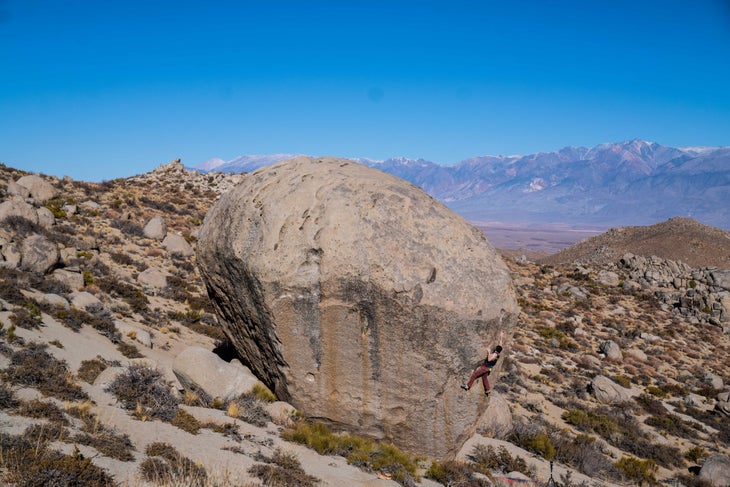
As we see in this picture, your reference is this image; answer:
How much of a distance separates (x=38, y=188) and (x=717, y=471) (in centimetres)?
3360

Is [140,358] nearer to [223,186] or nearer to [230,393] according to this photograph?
[230,393]

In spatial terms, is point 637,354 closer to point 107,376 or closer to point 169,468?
point 169,468

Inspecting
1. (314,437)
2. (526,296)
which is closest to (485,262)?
(314,437)

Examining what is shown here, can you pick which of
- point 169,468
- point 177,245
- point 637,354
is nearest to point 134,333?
point 169,468

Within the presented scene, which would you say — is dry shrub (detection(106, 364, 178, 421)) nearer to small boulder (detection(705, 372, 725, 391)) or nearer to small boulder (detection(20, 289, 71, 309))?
small boulder (detection(20, 289, 71, 309))

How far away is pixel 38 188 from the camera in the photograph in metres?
26.5

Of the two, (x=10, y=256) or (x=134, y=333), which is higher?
(x=10, y=256)

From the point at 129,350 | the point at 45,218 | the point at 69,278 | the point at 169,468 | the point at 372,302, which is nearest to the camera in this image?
the point at 169,468

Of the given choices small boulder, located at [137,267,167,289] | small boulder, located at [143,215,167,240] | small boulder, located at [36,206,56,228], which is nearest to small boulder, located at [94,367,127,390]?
small boulder, located at [137,267,167,289]

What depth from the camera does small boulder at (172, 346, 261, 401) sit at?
1017 centimetres

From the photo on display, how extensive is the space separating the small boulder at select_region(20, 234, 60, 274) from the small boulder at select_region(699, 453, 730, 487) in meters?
21.0

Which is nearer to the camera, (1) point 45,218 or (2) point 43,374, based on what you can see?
(2) point 43,374

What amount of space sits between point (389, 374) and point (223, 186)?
3875 centimetres

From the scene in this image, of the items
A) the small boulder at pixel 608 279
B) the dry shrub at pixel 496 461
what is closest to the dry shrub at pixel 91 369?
the dry shrub at pixel 496 461
